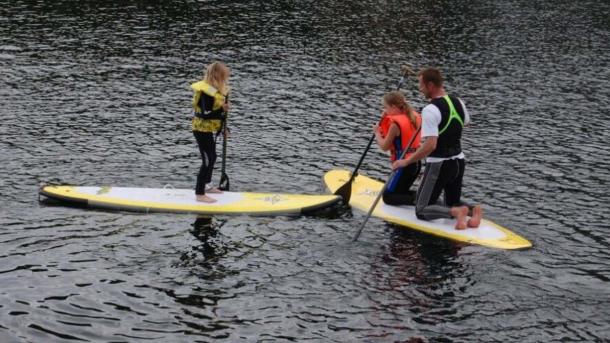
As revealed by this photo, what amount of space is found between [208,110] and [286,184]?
323 cm

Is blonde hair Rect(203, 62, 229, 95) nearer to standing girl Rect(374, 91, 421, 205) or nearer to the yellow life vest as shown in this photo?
the yellow life vest

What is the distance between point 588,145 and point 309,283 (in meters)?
11.4

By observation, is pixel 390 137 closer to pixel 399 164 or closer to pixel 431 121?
pixel 399 164

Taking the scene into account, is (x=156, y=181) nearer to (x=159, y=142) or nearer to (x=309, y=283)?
(x=159, y=142)

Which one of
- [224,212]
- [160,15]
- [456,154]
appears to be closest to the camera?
[456,154]

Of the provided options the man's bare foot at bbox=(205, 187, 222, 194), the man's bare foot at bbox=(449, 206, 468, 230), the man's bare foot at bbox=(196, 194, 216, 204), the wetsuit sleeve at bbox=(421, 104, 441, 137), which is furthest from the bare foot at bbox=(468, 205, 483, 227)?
the man's bare foot at bbox=(205, 187, 222, 194)

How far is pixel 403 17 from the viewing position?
142 feet

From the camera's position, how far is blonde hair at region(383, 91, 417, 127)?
47.0ft

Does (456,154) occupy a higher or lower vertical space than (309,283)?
higher

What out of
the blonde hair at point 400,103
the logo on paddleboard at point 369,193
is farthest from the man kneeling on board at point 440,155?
the logo on paddleboard at point 369,193

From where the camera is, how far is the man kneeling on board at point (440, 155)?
Answer: 43.3ft

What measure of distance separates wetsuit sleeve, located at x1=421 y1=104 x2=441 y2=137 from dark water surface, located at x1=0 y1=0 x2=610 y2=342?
200cm

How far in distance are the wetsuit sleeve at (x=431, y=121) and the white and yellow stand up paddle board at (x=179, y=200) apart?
9.39ft

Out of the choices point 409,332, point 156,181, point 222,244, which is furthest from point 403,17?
point 409,332
